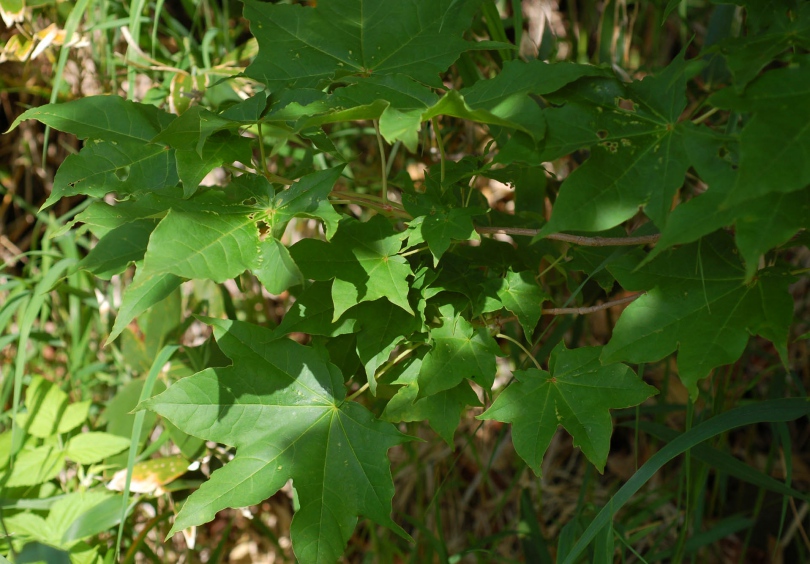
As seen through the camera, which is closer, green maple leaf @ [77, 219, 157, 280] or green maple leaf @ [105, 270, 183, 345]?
green maple leaf @ [105, 270, 183, 345]

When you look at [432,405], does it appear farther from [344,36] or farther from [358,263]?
[344,36]

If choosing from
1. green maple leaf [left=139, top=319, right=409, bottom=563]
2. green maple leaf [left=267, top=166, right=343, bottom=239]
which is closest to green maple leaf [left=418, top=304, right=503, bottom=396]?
green maple leaf [left=139, top=319, right=409, bottom=563]

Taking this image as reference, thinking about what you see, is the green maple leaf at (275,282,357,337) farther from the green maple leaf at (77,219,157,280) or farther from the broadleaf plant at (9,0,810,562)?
the green maple leaf at (77,219,157,280)

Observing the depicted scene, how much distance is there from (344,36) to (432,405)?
63cm

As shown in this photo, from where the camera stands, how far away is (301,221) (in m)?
2.29

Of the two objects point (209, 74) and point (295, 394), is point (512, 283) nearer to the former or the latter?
point (295, 394)

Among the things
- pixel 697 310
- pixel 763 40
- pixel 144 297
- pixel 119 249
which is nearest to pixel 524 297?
pixel 697 310

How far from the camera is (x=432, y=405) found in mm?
1149

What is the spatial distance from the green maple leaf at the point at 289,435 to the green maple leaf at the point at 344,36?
44cm

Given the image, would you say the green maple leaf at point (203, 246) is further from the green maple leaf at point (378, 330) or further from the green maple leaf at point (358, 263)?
the green maple leaf at point (378, 330)

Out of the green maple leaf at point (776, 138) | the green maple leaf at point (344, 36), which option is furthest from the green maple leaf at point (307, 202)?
the green maple leaf at point (776, 138)

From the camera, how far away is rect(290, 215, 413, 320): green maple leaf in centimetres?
105

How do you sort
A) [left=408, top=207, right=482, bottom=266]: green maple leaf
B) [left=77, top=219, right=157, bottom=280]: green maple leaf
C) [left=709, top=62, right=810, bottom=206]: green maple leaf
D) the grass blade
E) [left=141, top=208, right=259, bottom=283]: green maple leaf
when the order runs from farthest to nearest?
[left=77, top=219, right=157, bottom=280]: green maple leaf → the grass blade → [left=408, top=207, right=482, bottom=266]: green maple leaf → [left=141, top=208, right=259, bottom=283]: green maple leaf → [left=709, top=62, right=810, bottom=206]: green maple leaf

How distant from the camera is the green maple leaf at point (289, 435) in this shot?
113 centimetres
